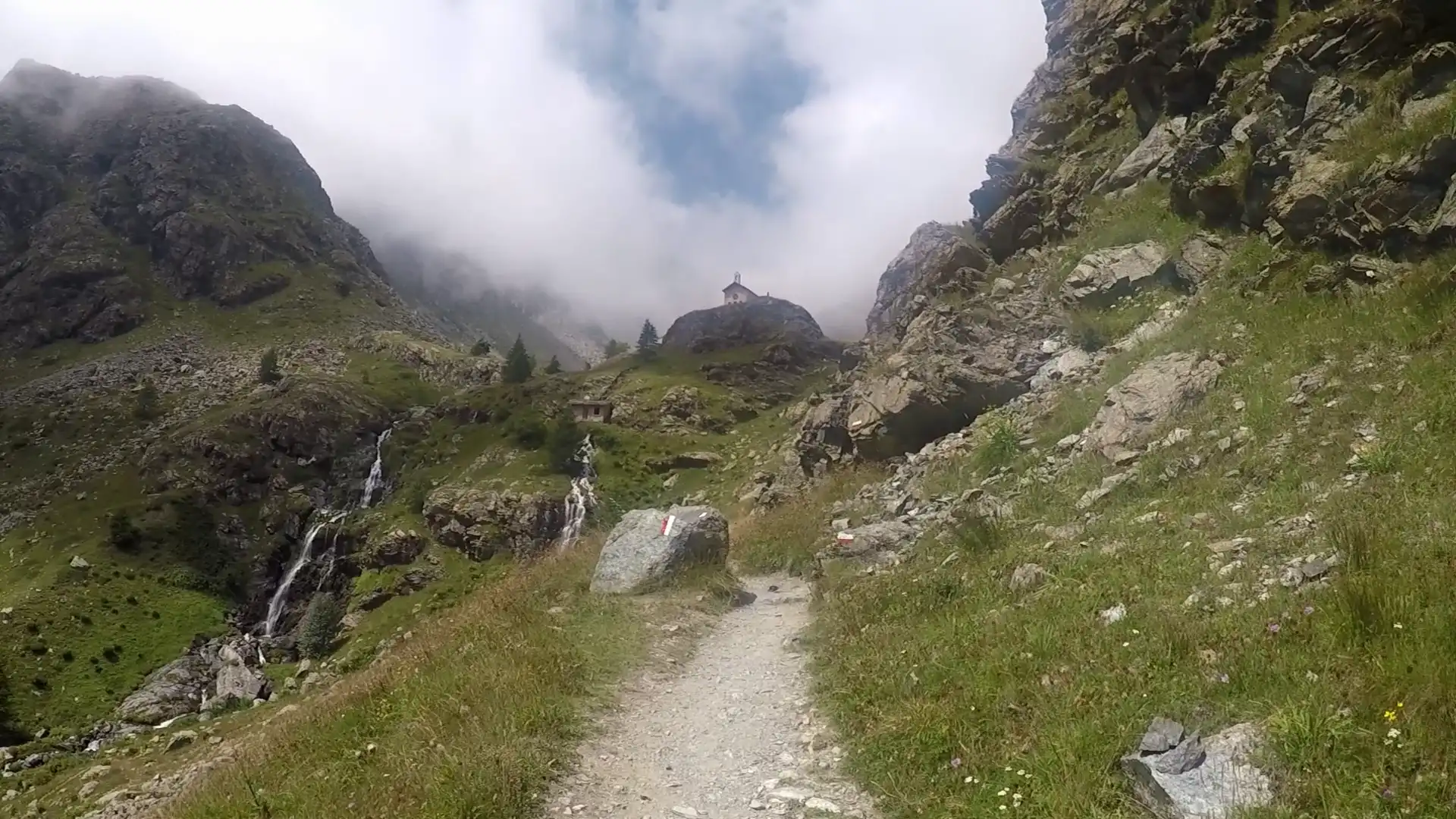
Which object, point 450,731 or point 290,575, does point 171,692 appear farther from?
point 450,731

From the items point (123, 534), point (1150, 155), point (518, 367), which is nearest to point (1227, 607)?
point (1150, 155)

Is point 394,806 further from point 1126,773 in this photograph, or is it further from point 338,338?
point 338,338

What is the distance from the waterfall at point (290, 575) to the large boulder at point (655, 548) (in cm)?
8241

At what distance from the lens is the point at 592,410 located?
131625 millimetres

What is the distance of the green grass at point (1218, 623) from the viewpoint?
5449mm

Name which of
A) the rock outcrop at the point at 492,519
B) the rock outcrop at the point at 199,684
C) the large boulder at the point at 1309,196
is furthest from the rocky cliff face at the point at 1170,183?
the rock outcrop at the point at 492,519

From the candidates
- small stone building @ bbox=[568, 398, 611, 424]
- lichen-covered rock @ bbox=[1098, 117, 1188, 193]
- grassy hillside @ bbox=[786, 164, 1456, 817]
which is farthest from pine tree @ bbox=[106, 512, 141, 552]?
lichen-covered rock @ bbox=[1098, 117, 1188, 193]

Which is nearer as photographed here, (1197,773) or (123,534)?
(1197,773)

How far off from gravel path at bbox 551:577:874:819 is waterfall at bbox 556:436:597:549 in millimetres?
70312

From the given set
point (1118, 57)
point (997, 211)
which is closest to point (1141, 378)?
point (997, 211)

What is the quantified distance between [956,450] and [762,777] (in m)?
14.2

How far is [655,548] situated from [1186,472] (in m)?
9.94

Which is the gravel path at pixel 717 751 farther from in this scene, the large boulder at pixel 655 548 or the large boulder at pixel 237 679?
the large boulder at pixel 237 679

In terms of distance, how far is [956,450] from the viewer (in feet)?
69.1
